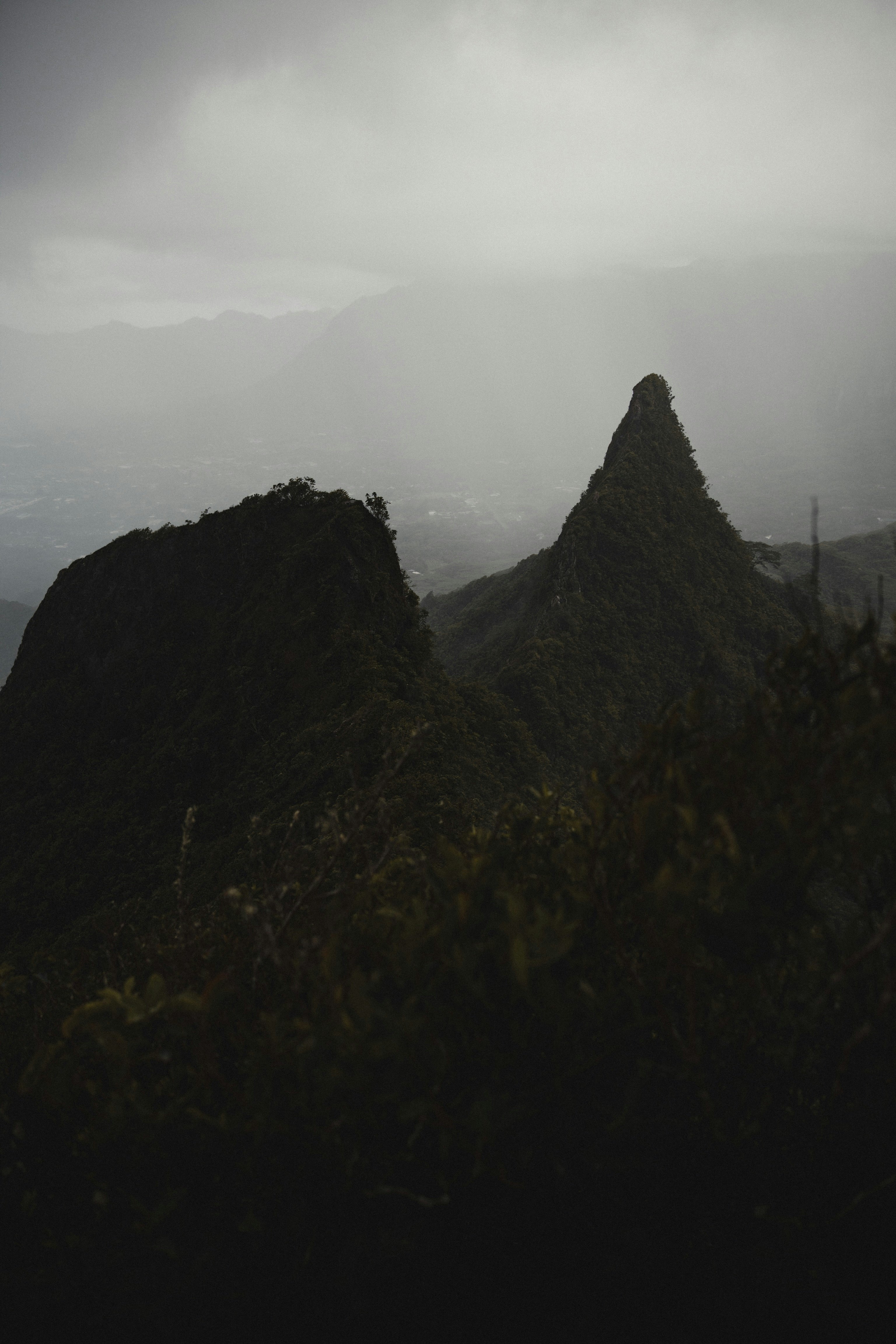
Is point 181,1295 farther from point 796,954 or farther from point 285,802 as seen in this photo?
A: point 285,802

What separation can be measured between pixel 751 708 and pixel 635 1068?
1948mm

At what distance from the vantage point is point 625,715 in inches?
976

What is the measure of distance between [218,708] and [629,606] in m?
20.6

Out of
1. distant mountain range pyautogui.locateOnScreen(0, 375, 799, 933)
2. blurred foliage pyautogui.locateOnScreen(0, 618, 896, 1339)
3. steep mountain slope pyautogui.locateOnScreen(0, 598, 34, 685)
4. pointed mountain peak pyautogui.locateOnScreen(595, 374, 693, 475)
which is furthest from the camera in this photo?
steep mountain slope pyautogui.locateOnScreen(0, 598, 34, 685)

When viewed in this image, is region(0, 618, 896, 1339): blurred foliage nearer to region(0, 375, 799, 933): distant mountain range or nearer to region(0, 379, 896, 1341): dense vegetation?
region(0, 379, 896, 1341): dense vegetation

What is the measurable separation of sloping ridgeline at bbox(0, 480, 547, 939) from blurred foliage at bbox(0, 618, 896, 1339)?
20.3 ft

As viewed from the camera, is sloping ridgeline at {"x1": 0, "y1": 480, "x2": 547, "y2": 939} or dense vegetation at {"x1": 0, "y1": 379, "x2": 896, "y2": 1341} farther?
sloping ridgeline at {"x1": 0, "y1": 480, "x2": 547, "y2": 939}

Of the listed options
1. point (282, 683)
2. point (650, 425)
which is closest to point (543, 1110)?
point (282, 683)

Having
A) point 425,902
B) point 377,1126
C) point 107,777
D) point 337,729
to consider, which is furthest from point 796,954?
point 107,777

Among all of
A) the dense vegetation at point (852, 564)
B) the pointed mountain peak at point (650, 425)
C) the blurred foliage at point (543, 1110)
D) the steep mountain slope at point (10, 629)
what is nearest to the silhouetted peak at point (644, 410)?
the pointed mountain peak at point (650, 425)

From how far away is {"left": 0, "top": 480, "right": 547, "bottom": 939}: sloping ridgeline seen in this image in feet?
45.2

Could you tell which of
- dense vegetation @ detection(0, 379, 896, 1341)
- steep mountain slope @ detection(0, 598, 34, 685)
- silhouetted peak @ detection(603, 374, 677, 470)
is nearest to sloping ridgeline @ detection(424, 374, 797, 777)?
silhouetted peak @ detection(603, 374, 677, 470)

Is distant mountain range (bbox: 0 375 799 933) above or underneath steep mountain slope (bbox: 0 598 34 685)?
underneath

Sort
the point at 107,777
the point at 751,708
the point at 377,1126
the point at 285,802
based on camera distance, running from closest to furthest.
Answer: the point at 377,1126 < the point at 751,708 < the point at 285,802 < the point at 107,777
